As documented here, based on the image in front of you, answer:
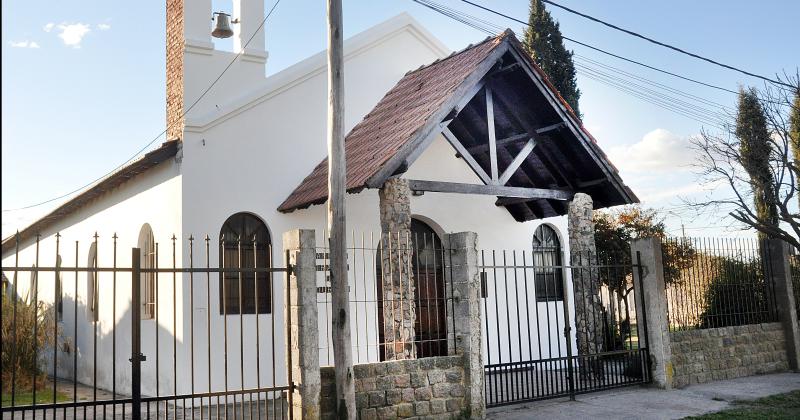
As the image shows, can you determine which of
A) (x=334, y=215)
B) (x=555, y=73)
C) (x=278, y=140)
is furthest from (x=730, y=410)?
(x=555, y=73)

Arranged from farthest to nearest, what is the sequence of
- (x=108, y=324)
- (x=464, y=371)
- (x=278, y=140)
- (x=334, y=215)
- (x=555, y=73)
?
(x=555, y=73) → (x=108, y=324) → (x=278, y=140) → (x=464, y=371) → (x=334, y=215)

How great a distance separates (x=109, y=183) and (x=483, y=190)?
6569 millimetres

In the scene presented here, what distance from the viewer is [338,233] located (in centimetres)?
769

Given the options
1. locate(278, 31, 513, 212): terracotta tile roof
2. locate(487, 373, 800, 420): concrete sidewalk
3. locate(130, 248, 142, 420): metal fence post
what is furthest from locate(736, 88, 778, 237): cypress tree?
locate(130, 248, 142, 420): metal fence post

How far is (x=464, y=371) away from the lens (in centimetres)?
873

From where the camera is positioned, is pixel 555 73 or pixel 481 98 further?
pixel 555 73

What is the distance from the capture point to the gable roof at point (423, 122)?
32.6 feet

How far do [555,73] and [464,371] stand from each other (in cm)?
1325

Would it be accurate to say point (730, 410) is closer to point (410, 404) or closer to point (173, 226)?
point (410, 404)

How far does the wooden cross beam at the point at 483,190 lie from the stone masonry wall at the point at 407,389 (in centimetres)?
284

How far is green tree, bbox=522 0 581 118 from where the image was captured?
783 inches

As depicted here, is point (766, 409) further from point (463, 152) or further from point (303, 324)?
point (303, 324)

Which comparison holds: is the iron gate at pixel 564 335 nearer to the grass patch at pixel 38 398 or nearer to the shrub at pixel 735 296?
the shrub at pixel 735 296

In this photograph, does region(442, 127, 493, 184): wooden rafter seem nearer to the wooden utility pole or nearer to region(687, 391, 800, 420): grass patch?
the wooden utility pole
